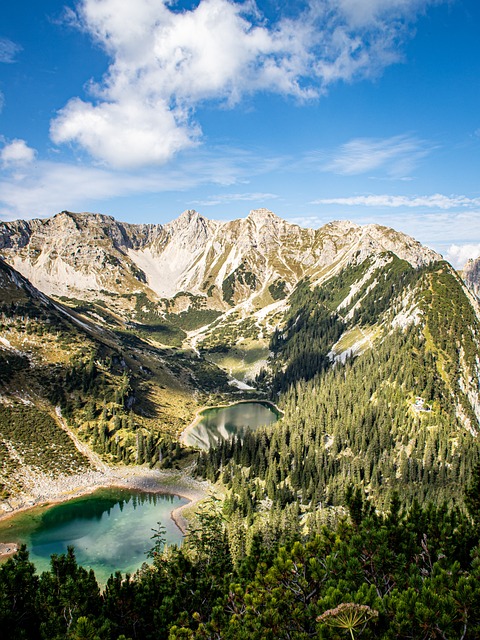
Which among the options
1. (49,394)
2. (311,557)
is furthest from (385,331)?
(311,557)

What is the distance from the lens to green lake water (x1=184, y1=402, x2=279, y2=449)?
137 m

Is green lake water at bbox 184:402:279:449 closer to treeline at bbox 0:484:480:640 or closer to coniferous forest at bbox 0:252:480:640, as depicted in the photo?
coniferous forest at bbox 0:252:480:640

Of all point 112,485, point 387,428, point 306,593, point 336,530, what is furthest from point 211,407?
point 306,593

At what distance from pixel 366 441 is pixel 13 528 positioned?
84.6m

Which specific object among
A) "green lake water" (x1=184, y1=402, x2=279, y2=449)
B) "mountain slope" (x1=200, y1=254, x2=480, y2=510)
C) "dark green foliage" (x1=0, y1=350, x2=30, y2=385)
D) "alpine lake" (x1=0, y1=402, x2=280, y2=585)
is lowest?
"green lake water" (x1=184, y1=402, x2=279, y2=449)

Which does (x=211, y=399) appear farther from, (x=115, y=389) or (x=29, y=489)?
(x=29, y=489)

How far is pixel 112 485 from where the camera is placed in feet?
319

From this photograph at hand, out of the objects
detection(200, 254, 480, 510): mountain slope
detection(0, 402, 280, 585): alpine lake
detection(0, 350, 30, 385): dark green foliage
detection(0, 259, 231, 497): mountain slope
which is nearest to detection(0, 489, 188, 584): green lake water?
detection(0, 402, 280, 585): alpine lake

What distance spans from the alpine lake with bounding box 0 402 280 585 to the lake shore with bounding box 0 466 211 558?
1.57 meters

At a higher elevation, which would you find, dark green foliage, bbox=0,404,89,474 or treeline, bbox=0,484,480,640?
treeline, bbox=0,484,480,640

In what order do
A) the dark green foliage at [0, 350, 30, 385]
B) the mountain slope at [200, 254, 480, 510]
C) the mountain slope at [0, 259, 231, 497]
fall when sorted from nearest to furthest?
the mountain slope at [200, 254, 480, 510], the mountain slope at [0, 259, 231, 497], the dark green foliage at [0, 350, 30, 385]

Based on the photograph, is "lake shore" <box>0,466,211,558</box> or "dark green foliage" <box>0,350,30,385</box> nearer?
"lake shore" <box>0,466,211,558</box>

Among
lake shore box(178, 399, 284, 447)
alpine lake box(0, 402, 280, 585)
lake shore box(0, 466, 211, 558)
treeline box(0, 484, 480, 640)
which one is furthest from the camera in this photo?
lake shore box(178, 399, 284, 447)

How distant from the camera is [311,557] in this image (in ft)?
67.9
